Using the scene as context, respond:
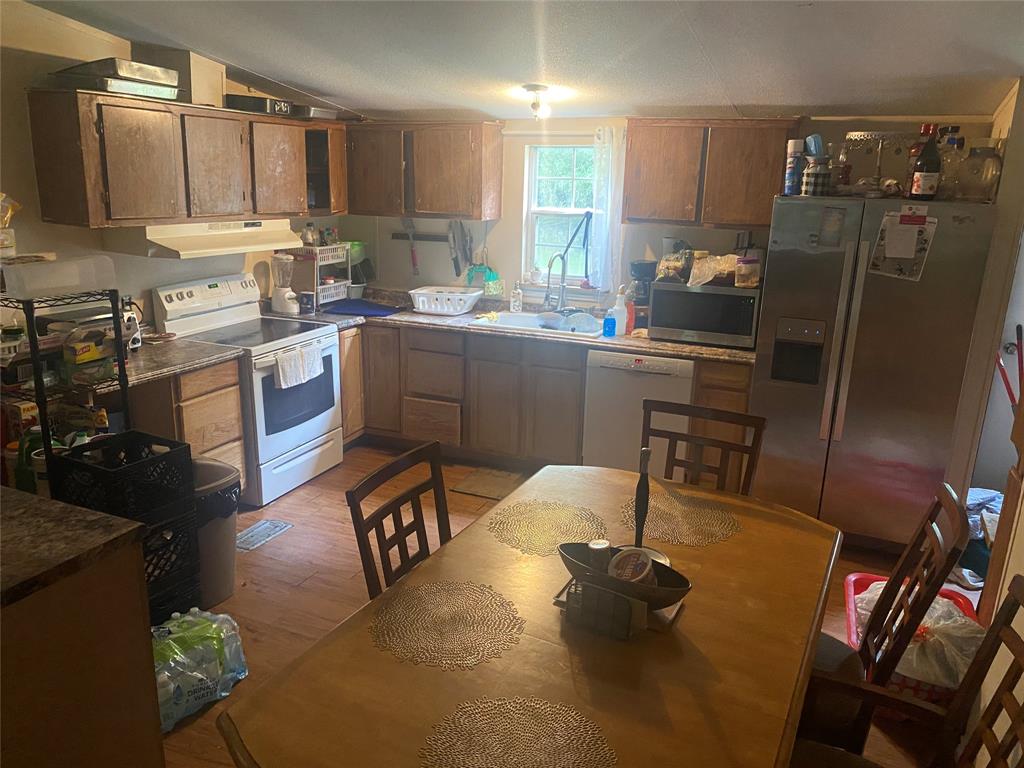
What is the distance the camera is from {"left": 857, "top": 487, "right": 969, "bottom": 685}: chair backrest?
1.76m

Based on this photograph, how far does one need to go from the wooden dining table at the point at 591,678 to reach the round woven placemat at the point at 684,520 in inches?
4.2

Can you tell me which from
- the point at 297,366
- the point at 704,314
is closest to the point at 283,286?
the point at 297,366

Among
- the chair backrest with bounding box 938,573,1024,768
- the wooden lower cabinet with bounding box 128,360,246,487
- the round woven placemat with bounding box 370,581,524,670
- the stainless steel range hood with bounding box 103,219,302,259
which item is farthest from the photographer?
the stainless steel range hood with bounding box 103,219,302,259

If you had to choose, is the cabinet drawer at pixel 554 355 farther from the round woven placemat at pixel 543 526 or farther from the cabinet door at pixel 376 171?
the round woven placemat at pixel 543 526

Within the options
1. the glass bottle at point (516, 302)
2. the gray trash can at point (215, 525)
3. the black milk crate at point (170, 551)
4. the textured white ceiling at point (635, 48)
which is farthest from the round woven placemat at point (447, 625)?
the glass bottle at point (516, 302)

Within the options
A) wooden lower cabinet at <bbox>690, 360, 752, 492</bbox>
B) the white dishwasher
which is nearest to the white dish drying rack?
the white dishwasher

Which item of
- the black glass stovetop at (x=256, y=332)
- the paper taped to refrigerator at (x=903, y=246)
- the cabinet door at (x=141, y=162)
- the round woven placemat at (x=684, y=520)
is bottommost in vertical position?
the round woven placemat at (x=684, y=520)

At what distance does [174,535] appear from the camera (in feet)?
8.87

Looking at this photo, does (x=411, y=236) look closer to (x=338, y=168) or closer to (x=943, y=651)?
(x=338, y=168)

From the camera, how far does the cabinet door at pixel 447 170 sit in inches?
174

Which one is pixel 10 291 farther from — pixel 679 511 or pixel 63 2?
pixel 679 511

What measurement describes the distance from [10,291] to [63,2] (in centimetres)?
139

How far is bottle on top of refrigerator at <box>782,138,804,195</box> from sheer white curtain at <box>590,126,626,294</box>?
0.97 metres

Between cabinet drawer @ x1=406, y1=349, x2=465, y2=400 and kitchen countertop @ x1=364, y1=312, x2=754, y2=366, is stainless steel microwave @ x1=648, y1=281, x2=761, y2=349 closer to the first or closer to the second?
kitchen countertop @ x1=364, y1=312, x2=754, y2=366
